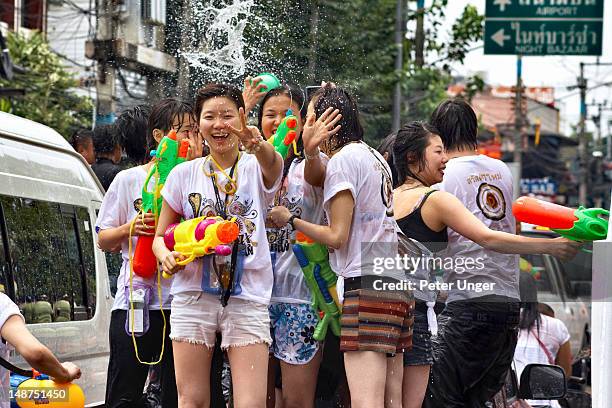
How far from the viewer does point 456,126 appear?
20.9ft

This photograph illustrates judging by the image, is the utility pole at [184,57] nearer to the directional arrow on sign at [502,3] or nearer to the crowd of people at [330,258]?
the crowd of people at [330,258]

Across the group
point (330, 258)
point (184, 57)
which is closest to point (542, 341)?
point (330, 258)

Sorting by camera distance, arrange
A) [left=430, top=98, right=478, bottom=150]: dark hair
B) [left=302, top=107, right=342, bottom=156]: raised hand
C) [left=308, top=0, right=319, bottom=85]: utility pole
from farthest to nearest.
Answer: [left=308, top=0, right=319, bottom=85]: utility pole < [left=430, top=98, right=478, bottom=150]: dark hair < [left=302, top=107, right=342, bottom=156]: raised hand

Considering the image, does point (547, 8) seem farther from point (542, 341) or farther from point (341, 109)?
point (341, 109)

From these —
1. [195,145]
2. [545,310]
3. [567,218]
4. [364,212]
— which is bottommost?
[545,310]

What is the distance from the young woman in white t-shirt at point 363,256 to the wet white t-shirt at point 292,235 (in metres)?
0.28

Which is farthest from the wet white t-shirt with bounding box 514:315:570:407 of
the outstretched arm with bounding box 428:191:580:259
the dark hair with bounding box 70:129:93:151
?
the dark hair with bounding box 70:129:93:151

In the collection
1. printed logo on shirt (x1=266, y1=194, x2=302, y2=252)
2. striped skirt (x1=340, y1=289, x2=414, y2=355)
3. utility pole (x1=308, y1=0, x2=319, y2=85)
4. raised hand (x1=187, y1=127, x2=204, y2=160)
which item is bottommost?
striped skirt (x1=340, y1=289, x2=414, y2=355)

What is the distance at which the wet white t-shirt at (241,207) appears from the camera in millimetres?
5281

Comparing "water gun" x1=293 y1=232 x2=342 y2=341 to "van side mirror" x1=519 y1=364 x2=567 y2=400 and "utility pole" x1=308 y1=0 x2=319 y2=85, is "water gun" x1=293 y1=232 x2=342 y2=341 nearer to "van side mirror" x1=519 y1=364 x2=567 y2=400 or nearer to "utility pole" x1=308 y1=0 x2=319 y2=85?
"van side mirror" x1=519 y1=364 x2=567 y2=400

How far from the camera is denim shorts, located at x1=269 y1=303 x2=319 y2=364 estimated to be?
5742 millimetres

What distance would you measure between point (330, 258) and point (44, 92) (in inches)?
651

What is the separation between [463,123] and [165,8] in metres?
4.78

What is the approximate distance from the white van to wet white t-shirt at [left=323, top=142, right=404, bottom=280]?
212 cm
